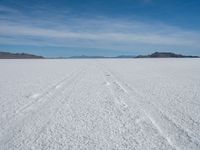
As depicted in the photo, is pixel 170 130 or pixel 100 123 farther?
pixel 100 123

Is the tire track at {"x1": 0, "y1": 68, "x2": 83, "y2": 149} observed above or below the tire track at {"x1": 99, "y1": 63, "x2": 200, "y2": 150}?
below

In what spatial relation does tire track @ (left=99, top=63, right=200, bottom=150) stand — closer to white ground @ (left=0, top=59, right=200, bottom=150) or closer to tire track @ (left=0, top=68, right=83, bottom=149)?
white ground @ (left=0, top=59, right=200, bottom=150)

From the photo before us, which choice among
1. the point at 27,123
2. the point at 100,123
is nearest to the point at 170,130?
the point at 100,123

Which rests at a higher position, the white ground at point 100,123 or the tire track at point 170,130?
the tire track at point 170,130

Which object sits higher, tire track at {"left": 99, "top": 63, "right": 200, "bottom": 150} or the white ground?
tire track at {"left": 99, "top": 63, "right": 200, "bottom": 150}

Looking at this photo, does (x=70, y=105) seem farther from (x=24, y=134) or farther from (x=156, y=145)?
(x=156, y=145)

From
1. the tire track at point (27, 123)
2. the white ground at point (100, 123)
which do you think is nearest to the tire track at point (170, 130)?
the white ground at point (100, 123)

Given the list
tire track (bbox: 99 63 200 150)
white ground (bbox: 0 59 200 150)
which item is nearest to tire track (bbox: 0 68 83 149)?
white ground (bbox: 0 59 200 150)

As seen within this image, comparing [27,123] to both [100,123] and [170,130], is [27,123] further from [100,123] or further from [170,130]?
[170,130]

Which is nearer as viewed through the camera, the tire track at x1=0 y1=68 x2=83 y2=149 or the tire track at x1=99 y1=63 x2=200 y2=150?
the tire track at x1=99 y1=63 x2=200 y2=150

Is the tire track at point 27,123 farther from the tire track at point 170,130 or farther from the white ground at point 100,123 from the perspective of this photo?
the tire track at point 170,130

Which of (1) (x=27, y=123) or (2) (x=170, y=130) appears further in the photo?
(1) (x=27, y=123)

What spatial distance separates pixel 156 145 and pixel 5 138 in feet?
7.88

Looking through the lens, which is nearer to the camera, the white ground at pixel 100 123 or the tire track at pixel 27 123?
the white ground at pixel 100 123
